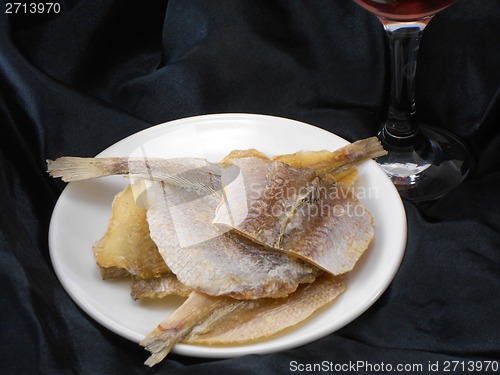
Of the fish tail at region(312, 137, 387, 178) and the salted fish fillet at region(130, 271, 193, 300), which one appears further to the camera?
the fish tail at region(312, 137, 387, 178)

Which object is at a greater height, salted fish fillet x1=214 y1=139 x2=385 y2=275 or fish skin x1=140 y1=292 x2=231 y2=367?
salted fish fillet x1=214 y1=139 x2=385 y2=275

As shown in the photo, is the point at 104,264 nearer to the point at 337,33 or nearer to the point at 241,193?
the point at 241,193

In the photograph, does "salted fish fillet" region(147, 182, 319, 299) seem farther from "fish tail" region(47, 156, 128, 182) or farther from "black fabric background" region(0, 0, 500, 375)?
"black fabric background" region(0, 0, 500, 375)

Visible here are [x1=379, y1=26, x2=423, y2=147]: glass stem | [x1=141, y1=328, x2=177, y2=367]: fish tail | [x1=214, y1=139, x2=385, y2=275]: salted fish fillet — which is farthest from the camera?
[x1=379, y1=26, x2=423, y2=147]: glass stem

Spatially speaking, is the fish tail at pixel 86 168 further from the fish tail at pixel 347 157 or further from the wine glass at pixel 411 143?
the wine glass at pixel 411 143

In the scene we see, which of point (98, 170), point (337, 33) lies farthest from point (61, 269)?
point (337, 33)

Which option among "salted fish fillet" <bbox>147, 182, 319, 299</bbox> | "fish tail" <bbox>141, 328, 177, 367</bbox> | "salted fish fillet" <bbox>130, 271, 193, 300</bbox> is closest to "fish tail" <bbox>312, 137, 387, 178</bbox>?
"salted fish fillet" <bbox>147, 182, 319, 299</bbox>
